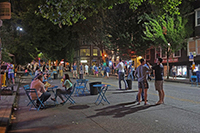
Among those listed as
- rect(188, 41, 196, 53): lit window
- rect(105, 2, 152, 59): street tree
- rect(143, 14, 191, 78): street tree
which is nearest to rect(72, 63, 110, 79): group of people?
rect(105, 2, 152, 59): street tree

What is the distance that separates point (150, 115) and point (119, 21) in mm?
20221

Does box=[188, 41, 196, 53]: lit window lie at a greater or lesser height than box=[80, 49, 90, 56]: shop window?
lesser

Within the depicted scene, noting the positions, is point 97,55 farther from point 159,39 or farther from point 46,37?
point 159,39

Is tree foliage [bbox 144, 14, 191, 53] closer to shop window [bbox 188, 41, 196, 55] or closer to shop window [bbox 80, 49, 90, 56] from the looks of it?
shop window [bbox 188, 41, 196, 55]

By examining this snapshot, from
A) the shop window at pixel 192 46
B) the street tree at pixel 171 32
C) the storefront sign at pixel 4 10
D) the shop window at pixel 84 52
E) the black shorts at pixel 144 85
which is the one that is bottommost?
the black shorts at pixel 144 85

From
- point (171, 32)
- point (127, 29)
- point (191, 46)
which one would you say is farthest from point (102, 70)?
point (191, 46)

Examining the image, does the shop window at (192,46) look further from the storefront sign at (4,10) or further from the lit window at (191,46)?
the storefront sign at (4,10)

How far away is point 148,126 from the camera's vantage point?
15.6 ft

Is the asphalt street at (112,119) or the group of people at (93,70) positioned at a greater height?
the group of people at (93,70)

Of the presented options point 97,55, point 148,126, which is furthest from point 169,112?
point 97,55

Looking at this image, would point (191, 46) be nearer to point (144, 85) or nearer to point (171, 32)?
point (171, 32)

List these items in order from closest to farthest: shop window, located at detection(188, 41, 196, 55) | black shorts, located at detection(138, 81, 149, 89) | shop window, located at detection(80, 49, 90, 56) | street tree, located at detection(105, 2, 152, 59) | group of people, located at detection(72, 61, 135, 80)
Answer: black shorts, located at detection(138, 81, 149, 89) → group of people, located at detection(72, 61, 135, 80) → shop window, located at detection(188, 41, 196, 55) → street tree, located at detection(105, 2, 152, 59) → shop window, located at detection(80, 49, 90, 56)

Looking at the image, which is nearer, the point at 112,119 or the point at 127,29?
the point at 112,119

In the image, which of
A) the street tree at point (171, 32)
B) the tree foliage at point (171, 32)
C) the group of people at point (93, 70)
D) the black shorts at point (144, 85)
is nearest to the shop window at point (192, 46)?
the street tree at point (171, 32)
